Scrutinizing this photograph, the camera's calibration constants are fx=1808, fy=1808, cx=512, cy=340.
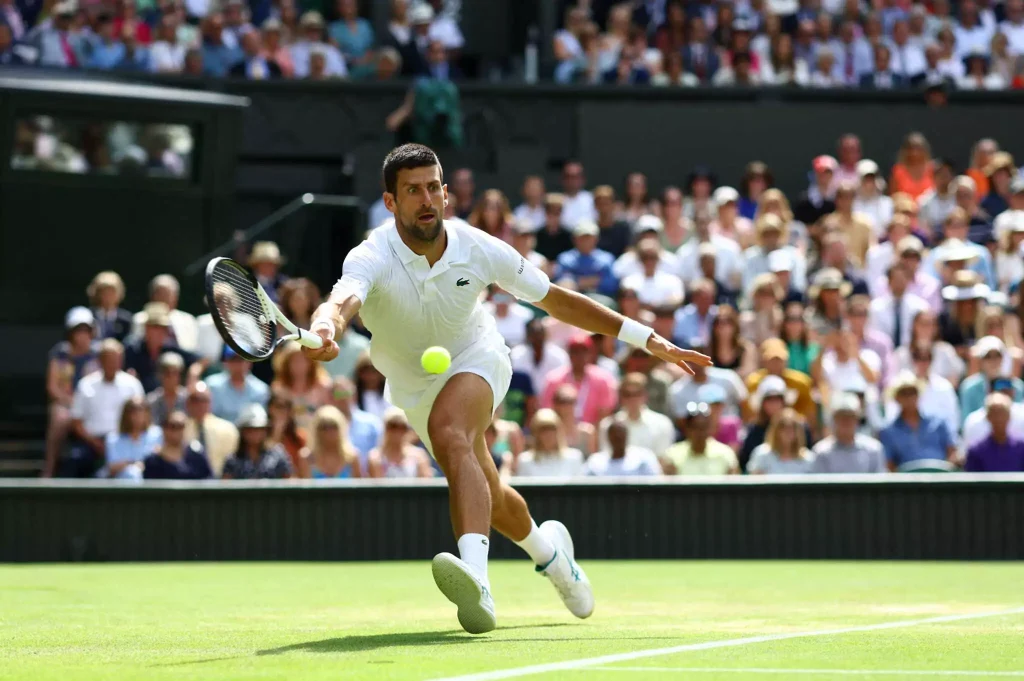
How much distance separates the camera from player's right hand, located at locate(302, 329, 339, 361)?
6.07 metres

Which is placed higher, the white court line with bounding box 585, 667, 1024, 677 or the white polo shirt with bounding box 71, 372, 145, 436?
the white polo shirt with bounding box 71, 372, 145, 436

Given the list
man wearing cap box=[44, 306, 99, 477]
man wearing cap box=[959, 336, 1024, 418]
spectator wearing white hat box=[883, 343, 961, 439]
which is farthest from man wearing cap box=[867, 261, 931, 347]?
man wearing cap box=[44, 306, 99, 477]

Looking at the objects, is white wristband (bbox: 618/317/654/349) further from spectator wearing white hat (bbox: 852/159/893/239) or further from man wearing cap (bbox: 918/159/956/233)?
man wearing cap (bbox: 918/159/956/233)

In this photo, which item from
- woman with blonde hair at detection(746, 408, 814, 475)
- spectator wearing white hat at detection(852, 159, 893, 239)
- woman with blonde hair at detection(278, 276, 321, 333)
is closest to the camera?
woman with blonde hair at detection(746, 408, 814, 475)

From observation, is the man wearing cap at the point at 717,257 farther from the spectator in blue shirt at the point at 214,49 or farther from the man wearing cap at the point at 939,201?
the spectator in blue shirt at the point at 214,49

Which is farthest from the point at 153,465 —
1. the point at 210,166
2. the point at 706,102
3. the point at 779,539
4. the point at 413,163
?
the point at 706,102

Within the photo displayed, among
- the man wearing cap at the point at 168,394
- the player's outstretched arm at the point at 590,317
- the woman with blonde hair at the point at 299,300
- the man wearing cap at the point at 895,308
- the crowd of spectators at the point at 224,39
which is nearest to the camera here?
the player's outstretched arm at the point at 590,317

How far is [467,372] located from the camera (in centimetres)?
712

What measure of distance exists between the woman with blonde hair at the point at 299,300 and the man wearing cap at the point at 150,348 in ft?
2.87

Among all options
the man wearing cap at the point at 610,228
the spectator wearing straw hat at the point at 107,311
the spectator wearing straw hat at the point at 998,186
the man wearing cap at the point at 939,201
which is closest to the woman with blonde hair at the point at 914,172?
the man wearing cap at the point at 939,201

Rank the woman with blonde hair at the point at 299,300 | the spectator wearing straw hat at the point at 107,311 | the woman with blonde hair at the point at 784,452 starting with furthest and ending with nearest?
the spectator wearing straw hat at the point at 107,311, the woman with blonde hair at the point at 299,300, the woman with blonde hair at the point at 784,452

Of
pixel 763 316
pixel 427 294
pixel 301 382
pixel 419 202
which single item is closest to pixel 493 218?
pixel 763 316

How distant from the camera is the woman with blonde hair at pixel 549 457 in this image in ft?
42.1

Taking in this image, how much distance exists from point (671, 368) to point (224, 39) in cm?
731
